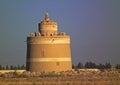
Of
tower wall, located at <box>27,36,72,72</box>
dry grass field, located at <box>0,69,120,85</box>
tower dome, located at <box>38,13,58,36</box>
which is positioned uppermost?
tower dome, located at <box>38,13,58,36</box>

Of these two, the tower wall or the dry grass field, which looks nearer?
the dry grass field

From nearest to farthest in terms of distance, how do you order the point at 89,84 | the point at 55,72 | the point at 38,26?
the point at 89,84, the point at 55,72, the point at 38,26

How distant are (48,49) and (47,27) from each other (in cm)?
253

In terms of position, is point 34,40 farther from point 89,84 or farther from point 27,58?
point 89,84

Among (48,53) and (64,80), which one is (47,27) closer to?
(48,53)

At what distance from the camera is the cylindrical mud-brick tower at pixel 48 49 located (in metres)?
48.9

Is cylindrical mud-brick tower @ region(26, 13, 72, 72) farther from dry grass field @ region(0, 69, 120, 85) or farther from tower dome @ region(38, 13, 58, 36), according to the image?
dry grass field @ region(0, 69, 120, 85)

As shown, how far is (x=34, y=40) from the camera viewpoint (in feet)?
160

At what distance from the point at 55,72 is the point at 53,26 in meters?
5.58

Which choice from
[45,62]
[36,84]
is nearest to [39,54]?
[45,62]

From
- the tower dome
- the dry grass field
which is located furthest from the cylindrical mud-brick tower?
the dry grass field

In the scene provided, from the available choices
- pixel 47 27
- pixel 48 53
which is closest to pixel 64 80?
pixel 48 53

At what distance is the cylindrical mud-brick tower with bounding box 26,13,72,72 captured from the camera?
48.9 m

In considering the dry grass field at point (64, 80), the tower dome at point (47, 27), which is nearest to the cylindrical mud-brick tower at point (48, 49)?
the tower dome at point (47, 27)
